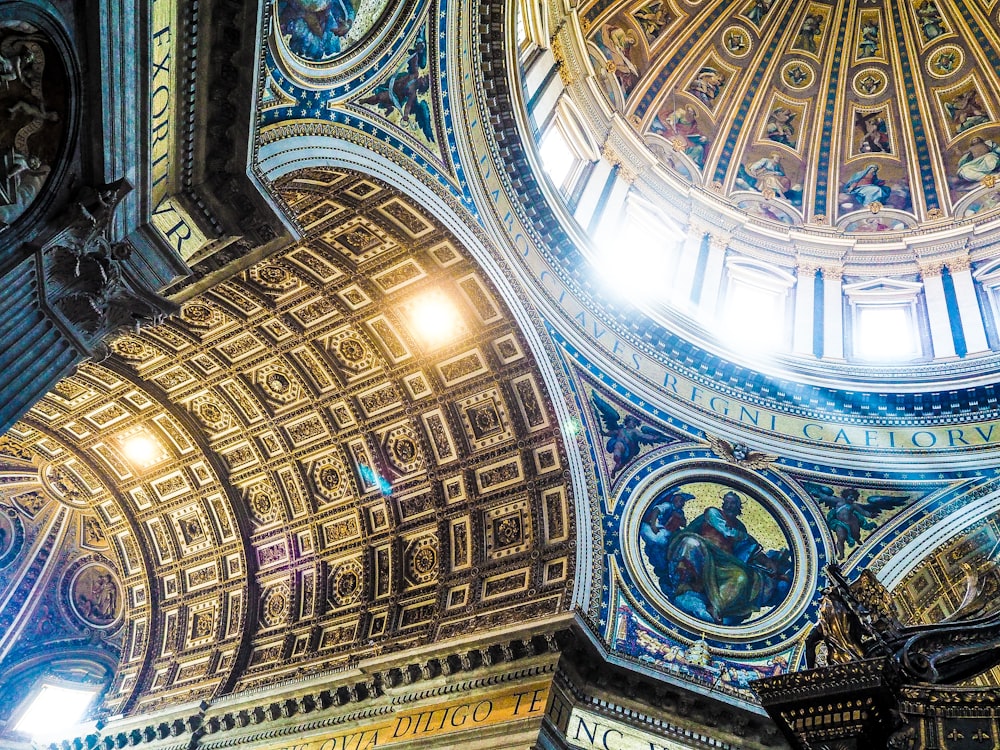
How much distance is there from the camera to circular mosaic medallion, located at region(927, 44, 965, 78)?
1030 inches

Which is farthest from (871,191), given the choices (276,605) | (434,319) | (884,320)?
(276,605)

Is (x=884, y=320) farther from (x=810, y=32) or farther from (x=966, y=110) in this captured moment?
(x=810, y=32)

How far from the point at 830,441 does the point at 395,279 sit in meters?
8.95

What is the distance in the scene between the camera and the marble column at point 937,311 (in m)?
19.7

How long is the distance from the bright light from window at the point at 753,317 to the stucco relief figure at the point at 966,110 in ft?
27.6

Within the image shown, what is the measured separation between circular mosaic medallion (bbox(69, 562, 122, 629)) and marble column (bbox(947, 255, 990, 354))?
1907 cm

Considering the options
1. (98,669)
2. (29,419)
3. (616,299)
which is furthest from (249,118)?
(98,669)

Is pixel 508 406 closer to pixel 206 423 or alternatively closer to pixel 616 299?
pixel 616 299

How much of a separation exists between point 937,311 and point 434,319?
12.2 metres

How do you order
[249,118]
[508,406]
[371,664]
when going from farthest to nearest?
[508,406], [371,664], [249,118]

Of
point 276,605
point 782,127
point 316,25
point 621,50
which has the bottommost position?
point 276,605

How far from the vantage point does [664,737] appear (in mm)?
13227

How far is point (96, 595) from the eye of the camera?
20062mm

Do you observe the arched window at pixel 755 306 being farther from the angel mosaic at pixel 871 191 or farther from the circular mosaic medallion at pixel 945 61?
the circular mosaic medallion at pixel 945 61
